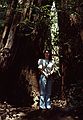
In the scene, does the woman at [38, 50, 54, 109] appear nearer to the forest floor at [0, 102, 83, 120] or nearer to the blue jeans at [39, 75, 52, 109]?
the blue jeans at [39, 75, 52, 109]

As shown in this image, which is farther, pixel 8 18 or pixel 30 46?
pixel 30 46

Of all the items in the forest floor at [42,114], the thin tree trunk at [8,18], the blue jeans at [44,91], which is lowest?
the forest floor at [42,114]

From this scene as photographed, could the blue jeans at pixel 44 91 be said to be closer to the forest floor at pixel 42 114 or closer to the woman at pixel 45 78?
the woman at pixel 45 78

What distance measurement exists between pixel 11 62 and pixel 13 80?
0.74 m

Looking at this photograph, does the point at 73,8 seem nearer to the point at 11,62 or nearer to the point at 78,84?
the point at 11,62

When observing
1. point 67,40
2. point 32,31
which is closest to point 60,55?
point 67,40

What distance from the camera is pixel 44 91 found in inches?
429

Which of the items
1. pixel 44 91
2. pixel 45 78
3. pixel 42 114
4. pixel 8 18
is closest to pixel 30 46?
pixel 8 18

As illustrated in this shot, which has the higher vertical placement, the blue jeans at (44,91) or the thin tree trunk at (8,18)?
the thin tree trunk at (8,18)

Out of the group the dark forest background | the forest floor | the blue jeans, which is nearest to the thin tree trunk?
the dark forest background

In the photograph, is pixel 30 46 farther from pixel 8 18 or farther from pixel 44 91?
pixel 44 91

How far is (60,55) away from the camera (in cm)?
1288

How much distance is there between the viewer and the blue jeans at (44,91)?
10.8 meters

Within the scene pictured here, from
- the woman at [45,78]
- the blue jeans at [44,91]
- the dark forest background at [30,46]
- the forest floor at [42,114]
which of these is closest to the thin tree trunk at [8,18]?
the dark forest background at [30,46]
